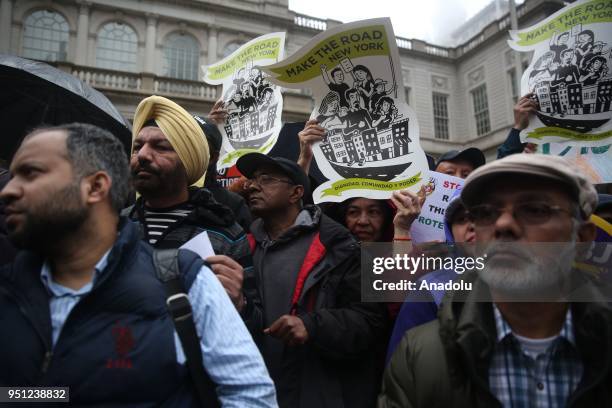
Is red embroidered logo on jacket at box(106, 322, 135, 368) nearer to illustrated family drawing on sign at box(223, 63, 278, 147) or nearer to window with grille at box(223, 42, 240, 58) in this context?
illustrated family drawing on sign at box(223, 63, 278, 147)

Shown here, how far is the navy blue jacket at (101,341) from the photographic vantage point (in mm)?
1058

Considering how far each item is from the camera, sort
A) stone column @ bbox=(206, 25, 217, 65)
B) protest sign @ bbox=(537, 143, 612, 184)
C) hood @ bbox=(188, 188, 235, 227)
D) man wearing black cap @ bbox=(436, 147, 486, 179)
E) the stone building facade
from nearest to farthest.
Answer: hood @ bbox=(188, 188, 235, 227)
protest sign @ bbox=(537, 143, 612, 184)
man wearing black cap @ bbox=(436, 147, 486, 179)
the stone building facade
stone column @ bbox=(206, 25, 217, 65)

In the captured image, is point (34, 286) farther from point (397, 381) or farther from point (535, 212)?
point (535, 212)

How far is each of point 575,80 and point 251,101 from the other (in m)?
2.62

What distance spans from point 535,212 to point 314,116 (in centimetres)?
189

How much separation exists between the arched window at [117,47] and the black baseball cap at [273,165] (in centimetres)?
1695

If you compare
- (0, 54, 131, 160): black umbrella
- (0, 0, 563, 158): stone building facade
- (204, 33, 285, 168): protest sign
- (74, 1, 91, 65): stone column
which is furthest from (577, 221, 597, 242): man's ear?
(74, 1, 91, 65): stone column

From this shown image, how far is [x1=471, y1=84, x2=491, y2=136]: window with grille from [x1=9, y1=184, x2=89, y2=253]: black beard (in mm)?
22699

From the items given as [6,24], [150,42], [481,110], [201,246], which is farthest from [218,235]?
[481,110]

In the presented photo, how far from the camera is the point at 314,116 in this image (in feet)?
9.61

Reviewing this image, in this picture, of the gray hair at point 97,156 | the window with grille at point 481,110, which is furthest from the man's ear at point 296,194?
the window with grille at point 481,110

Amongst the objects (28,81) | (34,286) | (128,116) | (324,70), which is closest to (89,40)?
(128,116)

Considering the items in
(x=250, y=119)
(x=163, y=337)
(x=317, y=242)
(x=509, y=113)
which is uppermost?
(x=509, y=113)

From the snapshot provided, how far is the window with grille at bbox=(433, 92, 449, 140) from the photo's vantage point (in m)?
22.9
